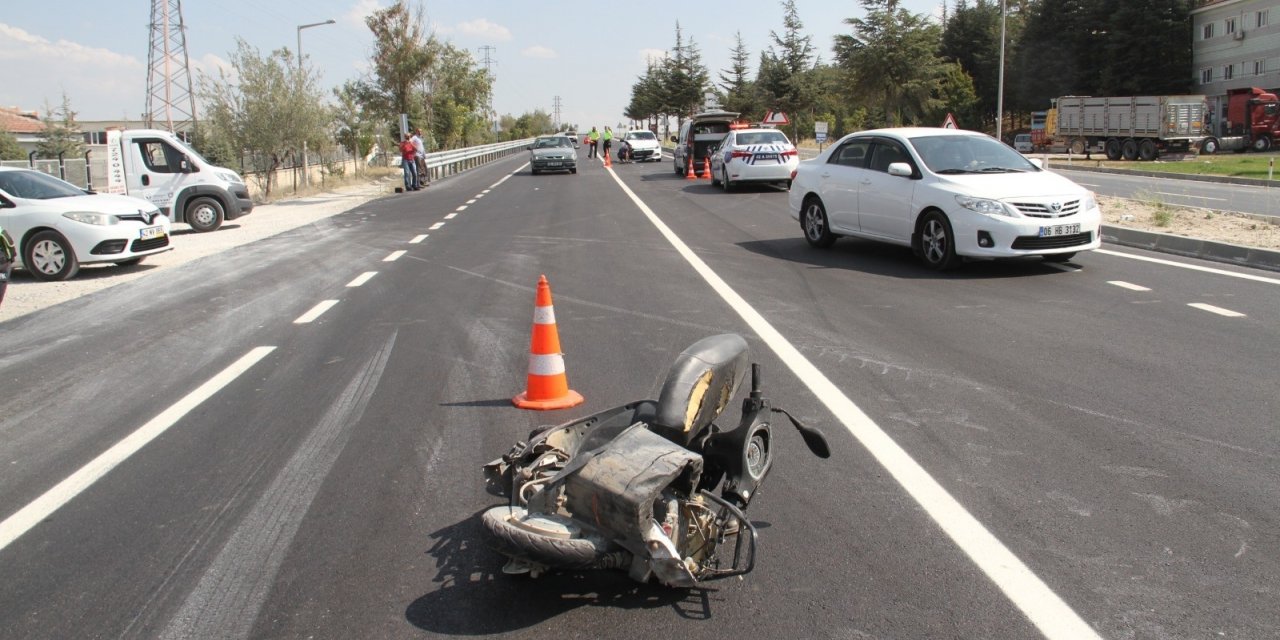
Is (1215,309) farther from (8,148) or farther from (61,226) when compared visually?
(8,148)

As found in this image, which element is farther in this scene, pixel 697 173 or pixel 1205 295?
pixel 697 173

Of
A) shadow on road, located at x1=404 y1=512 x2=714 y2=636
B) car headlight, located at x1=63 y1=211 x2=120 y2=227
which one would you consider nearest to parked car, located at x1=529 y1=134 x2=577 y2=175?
car headlight, located at x1=63 y1=211 x2=120 y2=227

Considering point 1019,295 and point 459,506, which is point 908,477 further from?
point 1019,295

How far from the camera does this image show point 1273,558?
154 inches

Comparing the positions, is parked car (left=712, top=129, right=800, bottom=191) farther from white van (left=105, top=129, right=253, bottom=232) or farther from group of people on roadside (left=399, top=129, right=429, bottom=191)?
white van (left=105, top=129, right=253, bottom=232)

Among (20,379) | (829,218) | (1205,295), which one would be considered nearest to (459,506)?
(20,379)

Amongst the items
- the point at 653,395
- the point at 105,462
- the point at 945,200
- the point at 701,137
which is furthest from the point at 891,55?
the point at 105,462

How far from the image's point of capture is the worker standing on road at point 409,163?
3158cm

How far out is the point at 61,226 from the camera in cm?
1316

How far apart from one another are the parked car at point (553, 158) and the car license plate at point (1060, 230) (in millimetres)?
→ 29564

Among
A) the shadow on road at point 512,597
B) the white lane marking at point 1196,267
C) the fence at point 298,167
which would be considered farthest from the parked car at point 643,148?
the shadow on road at point 512,597

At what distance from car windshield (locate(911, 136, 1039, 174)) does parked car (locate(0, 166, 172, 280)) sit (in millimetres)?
10294

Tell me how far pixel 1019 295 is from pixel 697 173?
25716 millimetres

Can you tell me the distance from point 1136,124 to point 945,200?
125 ft
